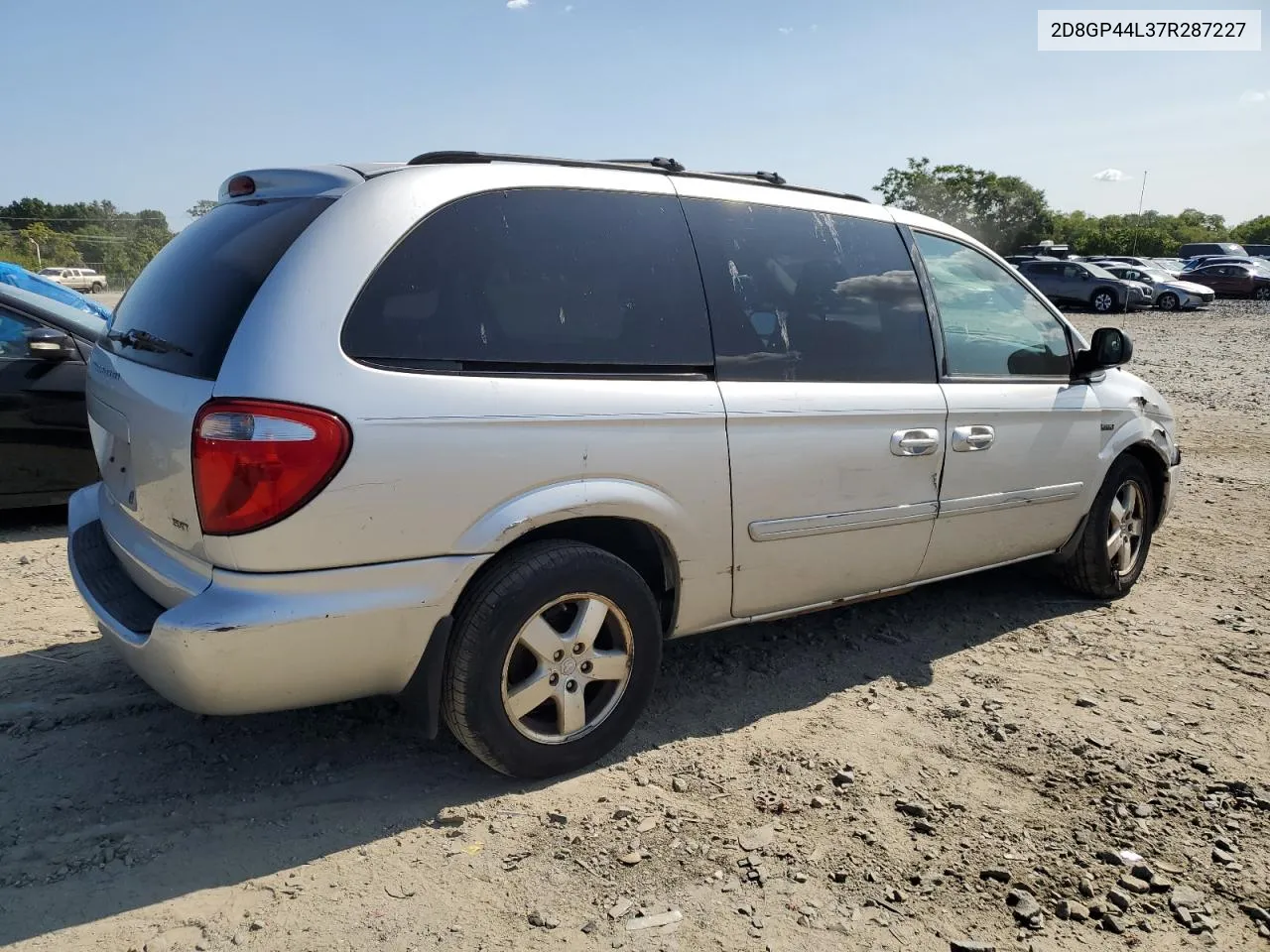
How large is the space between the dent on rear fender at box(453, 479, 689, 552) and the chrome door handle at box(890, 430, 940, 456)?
1022mm

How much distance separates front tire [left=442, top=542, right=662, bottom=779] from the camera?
276cm

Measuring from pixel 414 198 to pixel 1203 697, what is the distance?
345 cm

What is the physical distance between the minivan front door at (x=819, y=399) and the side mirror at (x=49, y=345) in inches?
167

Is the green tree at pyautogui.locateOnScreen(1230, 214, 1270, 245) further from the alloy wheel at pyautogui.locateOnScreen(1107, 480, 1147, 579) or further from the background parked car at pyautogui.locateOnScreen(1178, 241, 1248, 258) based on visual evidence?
the alloy wheel at pyautogui.locateOnScreen(1107, 480, 1147, 579)

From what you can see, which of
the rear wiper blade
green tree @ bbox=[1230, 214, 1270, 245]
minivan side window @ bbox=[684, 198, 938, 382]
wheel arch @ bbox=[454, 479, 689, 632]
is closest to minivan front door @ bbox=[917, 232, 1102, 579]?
minivan side window @ bbox=[684, 198, 938, 382]

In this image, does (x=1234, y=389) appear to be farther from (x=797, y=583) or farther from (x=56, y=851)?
(x=56, y=851)

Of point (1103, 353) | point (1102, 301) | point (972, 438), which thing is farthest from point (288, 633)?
point (1102, 301)

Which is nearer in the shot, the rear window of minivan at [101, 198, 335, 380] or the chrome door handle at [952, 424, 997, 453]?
the rear window of minivan at [101, 198, 335, 380]

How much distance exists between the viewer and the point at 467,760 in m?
3.17

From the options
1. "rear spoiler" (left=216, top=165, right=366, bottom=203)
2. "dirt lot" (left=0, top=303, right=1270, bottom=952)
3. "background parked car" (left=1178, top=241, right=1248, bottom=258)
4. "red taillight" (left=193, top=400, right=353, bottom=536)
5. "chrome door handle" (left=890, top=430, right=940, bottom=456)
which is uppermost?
"background parked car" (left=1178, top=241, right=1248, bottom=258)

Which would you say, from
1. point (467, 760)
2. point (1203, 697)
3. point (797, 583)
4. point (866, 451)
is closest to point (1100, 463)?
point (1203, 697)

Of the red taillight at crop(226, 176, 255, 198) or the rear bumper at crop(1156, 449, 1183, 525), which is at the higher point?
the red taillight at crop(226, 176, 255, 198)

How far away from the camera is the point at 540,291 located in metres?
2.88

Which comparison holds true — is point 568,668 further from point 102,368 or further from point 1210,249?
point 1210,249
